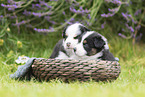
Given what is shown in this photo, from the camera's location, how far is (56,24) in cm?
379

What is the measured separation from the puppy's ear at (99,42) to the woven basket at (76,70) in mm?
161

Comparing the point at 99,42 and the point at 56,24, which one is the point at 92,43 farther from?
the point at 56,24

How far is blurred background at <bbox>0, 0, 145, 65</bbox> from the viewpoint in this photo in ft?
11.0

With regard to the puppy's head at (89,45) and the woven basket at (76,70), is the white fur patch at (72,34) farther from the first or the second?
the woven basket at (76,70)

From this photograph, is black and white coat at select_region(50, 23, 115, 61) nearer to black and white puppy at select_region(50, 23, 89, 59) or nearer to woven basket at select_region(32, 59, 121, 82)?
black and white puppy at select_region(50, 23, 89, 59)

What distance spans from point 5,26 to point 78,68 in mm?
1759

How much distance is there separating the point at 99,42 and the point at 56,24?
1.80 meters

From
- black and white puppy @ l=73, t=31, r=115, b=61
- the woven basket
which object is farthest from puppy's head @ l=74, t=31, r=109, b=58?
the woven basket

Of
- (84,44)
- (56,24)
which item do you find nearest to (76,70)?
(84,44)

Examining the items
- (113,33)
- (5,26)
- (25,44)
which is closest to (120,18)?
(113,33)

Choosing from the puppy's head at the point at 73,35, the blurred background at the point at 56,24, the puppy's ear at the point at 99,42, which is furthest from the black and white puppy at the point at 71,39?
the blurred background at the point at 56,24

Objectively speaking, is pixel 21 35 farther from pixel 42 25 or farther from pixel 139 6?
pixel 139 6

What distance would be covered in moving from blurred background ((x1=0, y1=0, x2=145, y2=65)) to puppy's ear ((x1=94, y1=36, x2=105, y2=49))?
1143 millimetres

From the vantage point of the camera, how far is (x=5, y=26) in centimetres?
330
